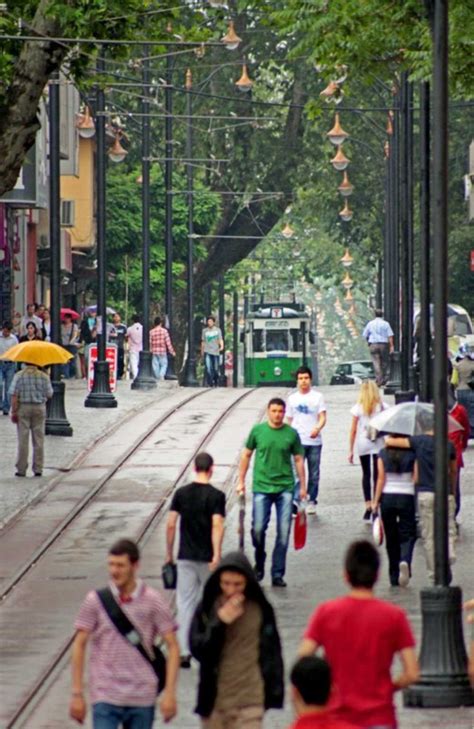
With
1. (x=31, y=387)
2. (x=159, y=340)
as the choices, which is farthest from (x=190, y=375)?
(x=31, y=387)

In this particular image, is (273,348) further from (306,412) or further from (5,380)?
(306,412)

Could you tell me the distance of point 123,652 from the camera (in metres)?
9.82

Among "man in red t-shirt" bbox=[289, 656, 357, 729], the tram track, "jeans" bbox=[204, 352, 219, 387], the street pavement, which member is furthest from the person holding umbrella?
"jeans" bbox=[204, 352, 219, 387]

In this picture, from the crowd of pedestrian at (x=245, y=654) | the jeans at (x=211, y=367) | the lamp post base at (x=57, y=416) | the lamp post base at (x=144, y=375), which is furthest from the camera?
the jeans at (x=211, y=367)

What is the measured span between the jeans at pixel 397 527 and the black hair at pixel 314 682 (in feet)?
33.4

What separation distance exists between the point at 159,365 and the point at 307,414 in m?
26.5

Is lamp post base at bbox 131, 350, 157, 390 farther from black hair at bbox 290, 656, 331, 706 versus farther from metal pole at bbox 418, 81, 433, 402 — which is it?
black hair at bbox 290, 656, 331, 706

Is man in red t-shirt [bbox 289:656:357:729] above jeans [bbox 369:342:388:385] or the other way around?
the other way around

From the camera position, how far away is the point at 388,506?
18188 millimetres

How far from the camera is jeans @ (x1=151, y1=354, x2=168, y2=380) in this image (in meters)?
49.1

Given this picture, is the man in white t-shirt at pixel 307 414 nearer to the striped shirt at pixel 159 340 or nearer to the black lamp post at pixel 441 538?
the black lamp post at pixel 441 538

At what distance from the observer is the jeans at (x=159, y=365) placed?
49.1 meters

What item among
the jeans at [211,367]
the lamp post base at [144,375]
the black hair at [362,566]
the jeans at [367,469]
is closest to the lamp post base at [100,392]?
the lamp post base at [144,375]

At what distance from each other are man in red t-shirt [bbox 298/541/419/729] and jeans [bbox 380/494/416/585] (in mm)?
8843
